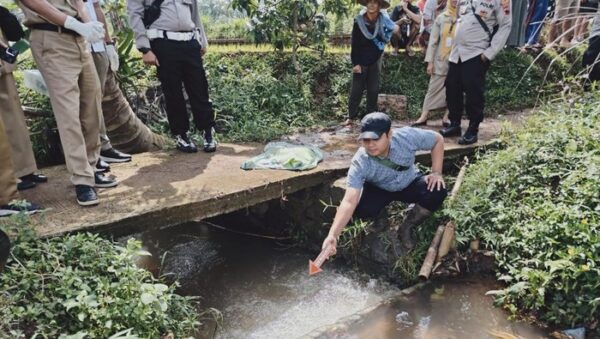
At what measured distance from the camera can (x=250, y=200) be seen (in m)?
3.94

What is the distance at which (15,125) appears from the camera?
3.47m

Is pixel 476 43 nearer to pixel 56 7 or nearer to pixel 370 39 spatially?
pixel 370 39

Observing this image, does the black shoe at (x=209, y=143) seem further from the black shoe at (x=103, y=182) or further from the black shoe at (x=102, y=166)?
the black shoe at (x=103, y=182)

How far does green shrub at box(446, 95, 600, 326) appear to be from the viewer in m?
3.09

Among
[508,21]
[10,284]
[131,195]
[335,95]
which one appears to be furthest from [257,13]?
[10,284]

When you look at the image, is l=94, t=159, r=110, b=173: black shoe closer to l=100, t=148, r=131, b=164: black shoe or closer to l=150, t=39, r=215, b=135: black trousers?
l=100, t=148, r=131, b=164: black shoe

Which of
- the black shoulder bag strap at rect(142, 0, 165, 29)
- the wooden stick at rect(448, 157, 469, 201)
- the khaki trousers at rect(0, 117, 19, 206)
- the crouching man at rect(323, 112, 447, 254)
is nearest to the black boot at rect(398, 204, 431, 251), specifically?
the crouching man at rect(323, 112, 447, 254)

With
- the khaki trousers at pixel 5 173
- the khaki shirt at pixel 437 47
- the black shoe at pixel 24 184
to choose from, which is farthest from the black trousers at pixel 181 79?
the khaki shirt at pixel 437 47

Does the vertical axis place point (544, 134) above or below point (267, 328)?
above

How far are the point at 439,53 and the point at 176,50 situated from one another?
3.23m

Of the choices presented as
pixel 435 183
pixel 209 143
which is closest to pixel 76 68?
pixel 209 143

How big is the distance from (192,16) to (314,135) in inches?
87.2

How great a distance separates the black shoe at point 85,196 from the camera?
3384mm

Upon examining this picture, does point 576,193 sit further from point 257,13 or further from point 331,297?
point 257,13
